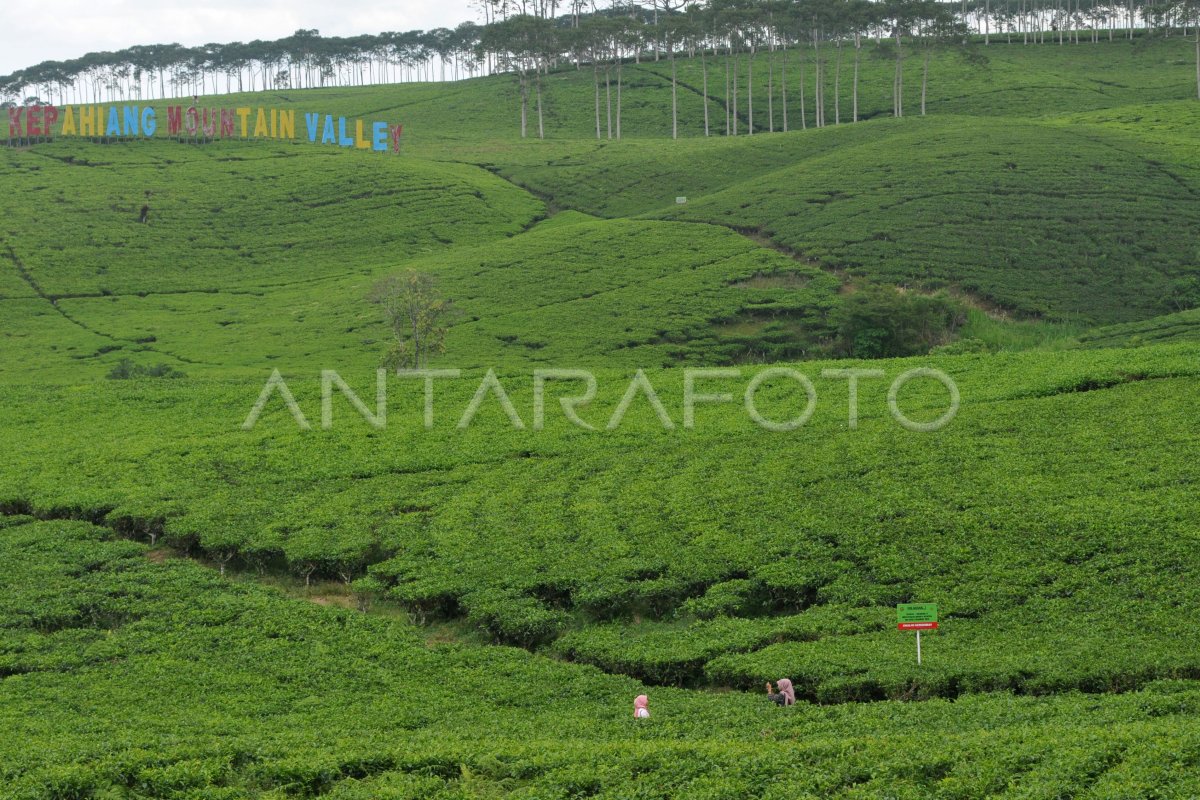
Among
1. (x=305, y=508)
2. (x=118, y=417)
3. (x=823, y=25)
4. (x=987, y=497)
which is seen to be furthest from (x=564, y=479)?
(x=823, y=25)

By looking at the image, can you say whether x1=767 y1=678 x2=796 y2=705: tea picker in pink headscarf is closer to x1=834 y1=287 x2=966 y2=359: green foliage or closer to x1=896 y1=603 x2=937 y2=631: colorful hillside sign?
x1=896 y1=603 x2=937 y2=631: colorful hillside sign

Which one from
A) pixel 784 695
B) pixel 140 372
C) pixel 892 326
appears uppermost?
pixel 892 326

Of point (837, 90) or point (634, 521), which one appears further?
point (837, 90)

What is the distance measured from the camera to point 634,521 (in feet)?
124

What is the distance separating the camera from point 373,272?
94500 millimetres

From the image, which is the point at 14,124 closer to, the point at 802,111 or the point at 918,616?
the point at 802,111

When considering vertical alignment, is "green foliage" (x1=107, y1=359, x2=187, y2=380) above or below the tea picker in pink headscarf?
above

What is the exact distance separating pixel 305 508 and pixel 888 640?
21827 millimetres

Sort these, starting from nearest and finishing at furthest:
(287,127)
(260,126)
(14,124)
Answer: (14,124) < (260,126) < (287,127)

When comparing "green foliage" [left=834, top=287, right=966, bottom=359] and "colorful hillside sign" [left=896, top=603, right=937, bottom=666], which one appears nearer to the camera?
"colorful hillside sign" [left=896, top=603, right=937, bottom=666]

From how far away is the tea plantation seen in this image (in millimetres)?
22000

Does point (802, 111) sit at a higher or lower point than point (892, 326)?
higher

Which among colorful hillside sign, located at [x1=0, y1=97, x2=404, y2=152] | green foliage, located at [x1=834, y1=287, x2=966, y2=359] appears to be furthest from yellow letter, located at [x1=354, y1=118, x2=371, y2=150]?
green foliage, located at [x1=834, y1=287, x2=966, y2=359]

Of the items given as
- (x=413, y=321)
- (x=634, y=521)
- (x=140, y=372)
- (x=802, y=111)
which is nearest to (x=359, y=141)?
(x=802, y=111)
